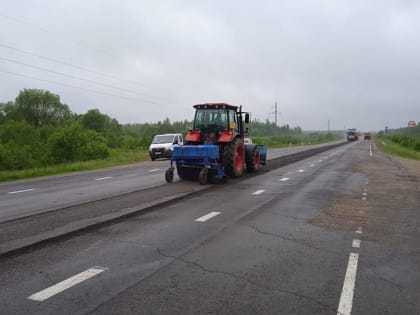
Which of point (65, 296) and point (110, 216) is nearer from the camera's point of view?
point (65, 296)

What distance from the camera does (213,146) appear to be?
14.9m

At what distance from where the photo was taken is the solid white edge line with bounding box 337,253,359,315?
14.2 feet

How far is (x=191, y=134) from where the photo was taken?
16.8 m

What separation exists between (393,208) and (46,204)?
29.1 ft

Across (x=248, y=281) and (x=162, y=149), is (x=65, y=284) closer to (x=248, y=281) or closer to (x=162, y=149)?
(x=248, y=281)

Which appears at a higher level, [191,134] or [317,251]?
[191,134]

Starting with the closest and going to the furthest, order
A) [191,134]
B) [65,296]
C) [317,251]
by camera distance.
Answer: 1. [65,296]
2. [317,251]
3. [191,134]

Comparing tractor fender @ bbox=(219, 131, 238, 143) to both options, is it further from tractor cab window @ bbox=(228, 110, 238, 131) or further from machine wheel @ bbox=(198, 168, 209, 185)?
machine wheel @ bbox=(198, 168, 209, 185)

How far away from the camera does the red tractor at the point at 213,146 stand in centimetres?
1499

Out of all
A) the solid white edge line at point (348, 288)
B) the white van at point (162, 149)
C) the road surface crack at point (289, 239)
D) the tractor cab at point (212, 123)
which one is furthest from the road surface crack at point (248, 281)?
the white van at point (162, 149)

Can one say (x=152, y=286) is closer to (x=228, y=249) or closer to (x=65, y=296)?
(x=65, y=296)

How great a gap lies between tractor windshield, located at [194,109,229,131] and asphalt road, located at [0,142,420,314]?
7.61m

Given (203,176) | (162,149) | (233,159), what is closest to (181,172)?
(203,176)

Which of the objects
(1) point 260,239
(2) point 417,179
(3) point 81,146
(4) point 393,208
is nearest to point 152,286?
(1) point 260,239
